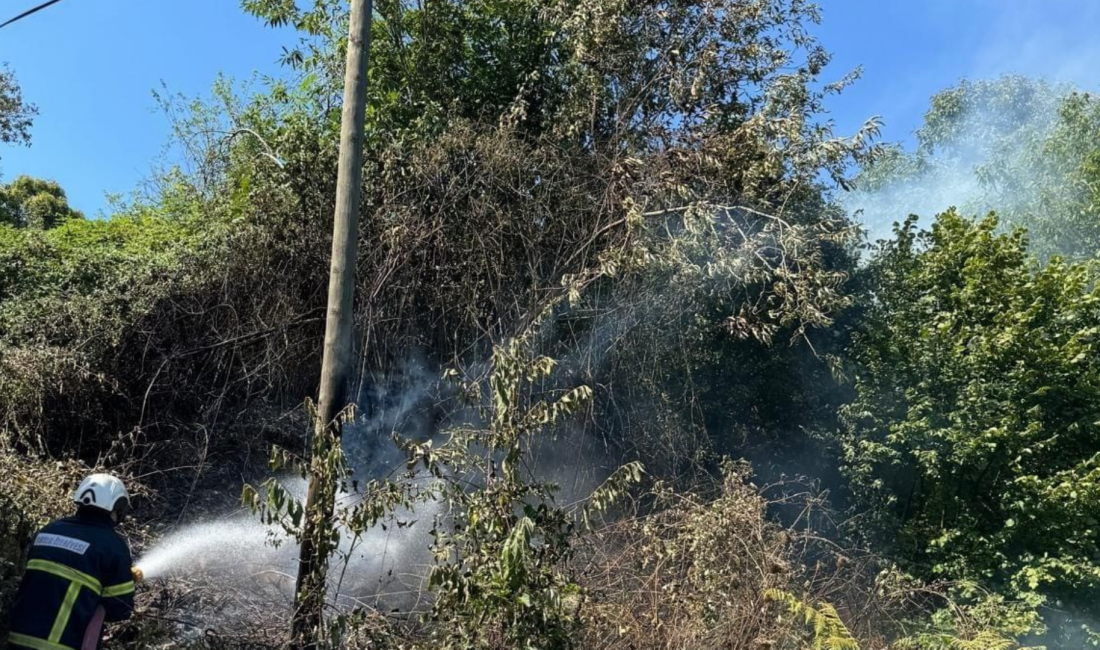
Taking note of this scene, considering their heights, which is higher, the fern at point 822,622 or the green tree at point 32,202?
the green tree at point 32,202

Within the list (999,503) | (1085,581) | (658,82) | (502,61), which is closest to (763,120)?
(658,82)

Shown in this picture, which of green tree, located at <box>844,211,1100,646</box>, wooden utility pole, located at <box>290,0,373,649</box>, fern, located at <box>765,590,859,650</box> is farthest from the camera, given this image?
green tree, located at <box>844,211,1100,646</box>

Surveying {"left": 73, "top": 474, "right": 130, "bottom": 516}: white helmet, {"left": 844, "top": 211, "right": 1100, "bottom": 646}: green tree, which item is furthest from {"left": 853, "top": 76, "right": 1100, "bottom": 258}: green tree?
{"left": 73, "top": 474, "right": 130, "bottom": 516}: white helmet

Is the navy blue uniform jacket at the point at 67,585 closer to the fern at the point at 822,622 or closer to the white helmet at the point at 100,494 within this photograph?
the white helmet at the point at 100,494

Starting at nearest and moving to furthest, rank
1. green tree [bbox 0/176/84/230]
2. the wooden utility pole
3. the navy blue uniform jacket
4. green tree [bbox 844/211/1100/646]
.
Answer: the navy blue uniform jacket < the wooden utility pole < green tree [bbox 844/211/1100/646] < green tree [bbox 0/176/84/230]

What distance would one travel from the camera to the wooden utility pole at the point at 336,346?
17.7ft

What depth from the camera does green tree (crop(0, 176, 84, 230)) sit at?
18516 millimetres

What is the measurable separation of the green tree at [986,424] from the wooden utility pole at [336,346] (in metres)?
7.39

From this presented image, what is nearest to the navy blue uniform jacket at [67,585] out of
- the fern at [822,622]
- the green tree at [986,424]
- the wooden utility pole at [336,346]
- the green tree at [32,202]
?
the wooden utility pole at [336,346]

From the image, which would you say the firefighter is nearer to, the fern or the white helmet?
the white helmet

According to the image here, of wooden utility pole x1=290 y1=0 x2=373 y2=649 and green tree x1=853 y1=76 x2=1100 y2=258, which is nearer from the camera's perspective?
wooden utility pole x1=290 y1=0 x2=373 y2=649

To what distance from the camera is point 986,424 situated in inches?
408

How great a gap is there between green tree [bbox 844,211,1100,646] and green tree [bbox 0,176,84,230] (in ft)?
47.0

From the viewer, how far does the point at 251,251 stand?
9719mm
